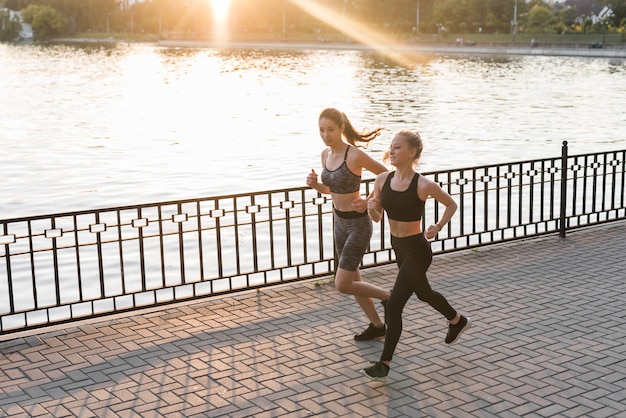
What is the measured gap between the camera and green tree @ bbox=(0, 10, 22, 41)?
176375 millimetres

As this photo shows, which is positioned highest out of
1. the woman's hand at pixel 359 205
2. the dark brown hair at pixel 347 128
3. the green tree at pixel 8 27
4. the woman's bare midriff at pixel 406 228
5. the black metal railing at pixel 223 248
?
the green tree at pixel 8 27

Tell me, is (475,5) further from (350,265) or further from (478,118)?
(350,265)

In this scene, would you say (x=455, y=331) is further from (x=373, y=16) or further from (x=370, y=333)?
(x=373, y=16)

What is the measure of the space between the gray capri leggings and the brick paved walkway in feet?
2.59

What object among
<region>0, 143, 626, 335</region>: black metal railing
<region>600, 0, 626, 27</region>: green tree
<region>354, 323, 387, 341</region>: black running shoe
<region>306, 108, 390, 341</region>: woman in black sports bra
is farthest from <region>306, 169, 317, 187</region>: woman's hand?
<region>600, 0, 626, 27</region>: green tree

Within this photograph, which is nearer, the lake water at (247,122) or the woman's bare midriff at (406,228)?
the woman's bare midriff at (406,228)

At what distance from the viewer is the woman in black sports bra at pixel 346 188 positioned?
6777 mm

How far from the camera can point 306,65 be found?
8425 cm

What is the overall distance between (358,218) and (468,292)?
7.84ft

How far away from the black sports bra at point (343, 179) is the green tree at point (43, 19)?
189967mm

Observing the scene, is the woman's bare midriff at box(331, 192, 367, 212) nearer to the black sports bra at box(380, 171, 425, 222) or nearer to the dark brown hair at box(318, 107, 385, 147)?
the dark brown hair at box(318, 107, 385, 147)

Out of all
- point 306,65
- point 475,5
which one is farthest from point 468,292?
point 475,5

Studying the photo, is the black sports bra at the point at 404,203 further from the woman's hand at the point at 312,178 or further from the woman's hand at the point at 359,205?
the woman's hand at the point at 312,178

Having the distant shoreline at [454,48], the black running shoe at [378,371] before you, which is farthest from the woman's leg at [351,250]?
the distant shoreline at [454,48]
